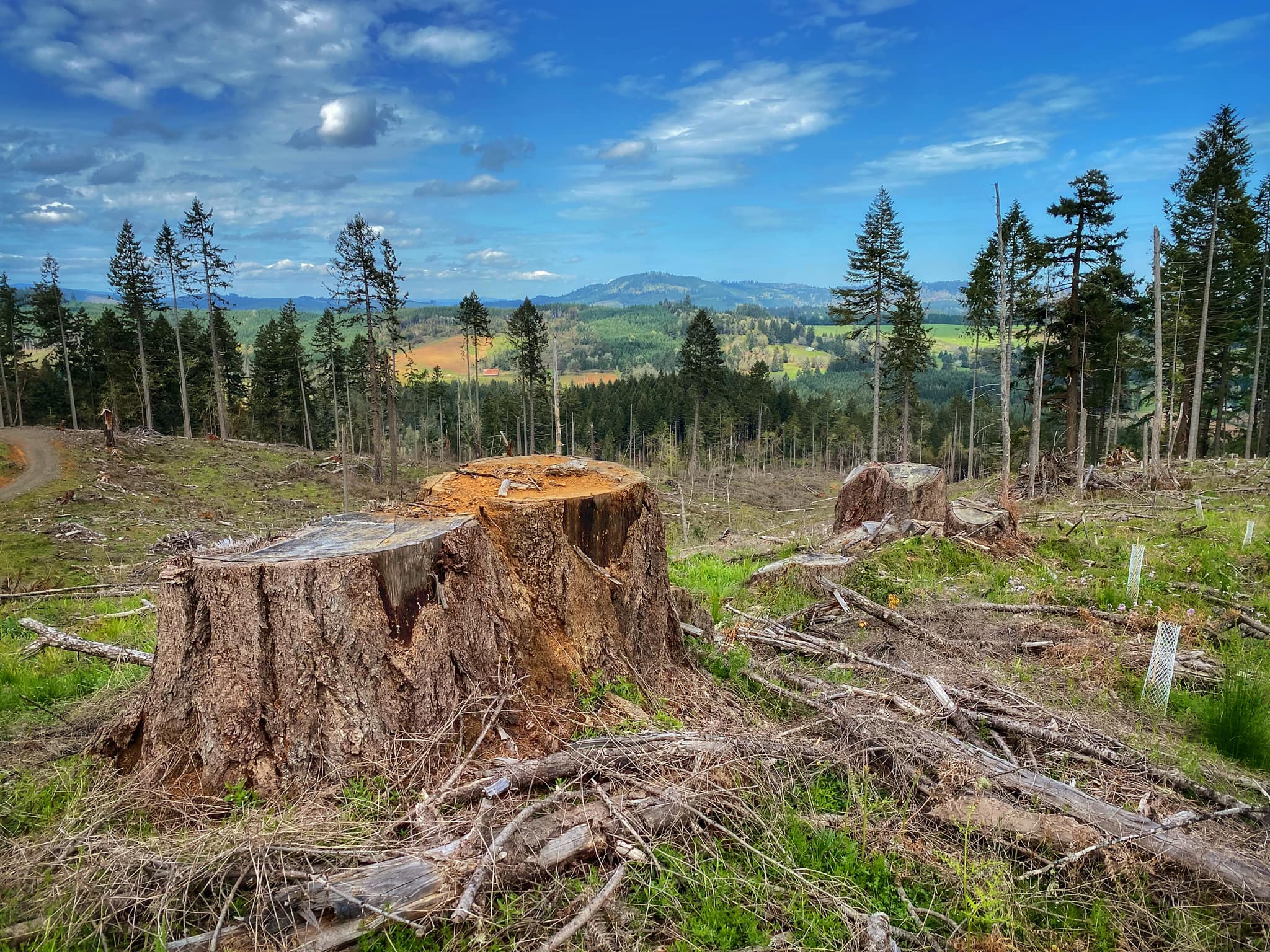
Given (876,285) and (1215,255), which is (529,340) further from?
(1215,255)

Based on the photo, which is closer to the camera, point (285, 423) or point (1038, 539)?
point (1038, 539)

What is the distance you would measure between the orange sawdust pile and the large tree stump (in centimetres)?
23

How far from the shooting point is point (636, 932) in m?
2.93

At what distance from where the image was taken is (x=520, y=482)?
5.32 metres

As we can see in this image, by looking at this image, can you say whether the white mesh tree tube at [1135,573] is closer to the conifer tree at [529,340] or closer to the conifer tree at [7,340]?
the conifer tree at [529,340]

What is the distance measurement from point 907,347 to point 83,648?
36644mm

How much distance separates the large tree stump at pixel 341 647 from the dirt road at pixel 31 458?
27.5 meters

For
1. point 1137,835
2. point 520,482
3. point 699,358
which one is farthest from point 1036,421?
point 699,358

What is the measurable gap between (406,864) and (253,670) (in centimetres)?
146

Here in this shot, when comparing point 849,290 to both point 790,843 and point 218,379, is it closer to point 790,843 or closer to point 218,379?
point 790,843

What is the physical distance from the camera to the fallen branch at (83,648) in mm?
5586

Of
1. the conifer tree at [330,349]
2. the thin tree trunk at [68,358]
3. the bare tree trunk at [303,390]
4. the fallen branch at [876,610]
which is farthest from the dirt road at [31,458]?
the fallen branch at [876,610]

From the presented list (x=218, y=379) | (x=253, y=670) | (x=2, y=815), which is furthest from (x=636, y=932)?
(x=218, y=379)

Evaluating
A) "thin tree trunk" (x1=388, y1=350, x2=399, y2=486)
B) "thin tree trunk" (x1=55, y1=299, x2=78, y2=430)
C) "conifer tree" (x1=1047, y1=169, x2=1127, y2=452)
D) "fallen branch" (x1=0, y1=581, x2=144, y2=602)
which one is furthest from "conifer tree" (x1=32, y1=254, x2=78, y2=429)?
"conifer tree" (x1=1047, y1=169, x2=1127, y2=452)
